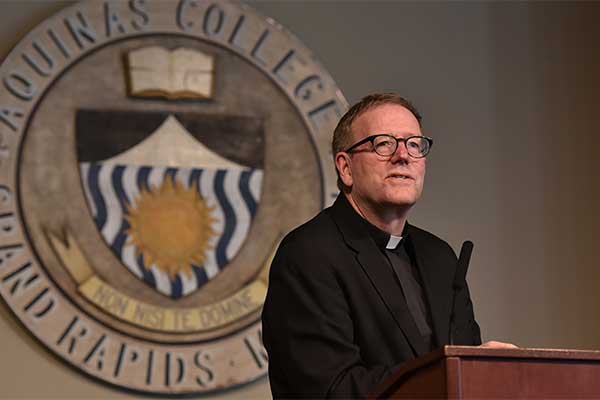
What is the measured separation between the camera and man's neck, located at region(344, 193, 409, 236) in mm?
2891

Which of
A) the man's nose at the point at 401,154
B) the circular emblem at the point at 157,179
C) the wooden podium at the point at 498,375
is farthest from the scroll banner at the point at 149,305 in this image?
the wooden podium at the point at 498,375

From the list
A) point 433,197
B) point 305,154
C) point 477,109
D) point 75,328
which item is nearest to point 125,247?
point 75,328

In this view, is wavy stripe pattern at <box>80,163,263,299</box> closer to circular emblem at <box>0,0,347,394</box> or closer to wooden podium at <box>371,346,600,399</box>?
circular emblem at <box>0,0,347,394</box>

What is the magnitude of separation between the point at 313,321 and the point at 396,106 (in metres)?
0.65

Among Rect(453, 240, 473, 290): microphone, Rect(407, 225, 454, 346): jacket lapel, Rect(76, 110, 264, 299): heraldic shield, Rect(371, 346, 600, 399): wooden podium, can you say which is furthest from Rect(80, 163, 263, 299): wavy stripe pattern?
Rect(371, 346, 600, 399): wooden podium

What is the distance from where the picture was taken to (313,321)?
2.55 meters

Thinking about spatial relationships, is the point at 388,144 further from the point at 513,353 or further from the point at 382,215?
the point at 513,353

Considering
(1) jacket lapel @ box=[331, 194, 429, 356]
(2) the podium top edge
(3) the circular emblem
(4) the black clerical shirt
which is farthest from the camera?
(3) the circular emblem

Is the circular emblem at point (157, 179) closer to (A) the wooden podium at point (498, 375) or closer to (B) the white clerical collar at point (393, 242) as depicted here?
(B) the white clerical collar at point (393, 242)

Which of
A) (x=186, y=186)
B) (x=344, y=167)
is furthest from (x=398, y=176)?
(x=186, y=186)

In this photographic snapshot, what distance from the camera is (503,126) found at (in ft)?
14.9

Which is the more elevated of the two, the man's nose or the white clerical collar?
the man's nose

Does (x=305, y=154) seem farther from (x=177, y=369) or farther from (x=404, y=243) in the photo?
(x=404, y=243)

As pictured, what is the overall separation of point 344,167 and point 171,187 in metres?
1.39
